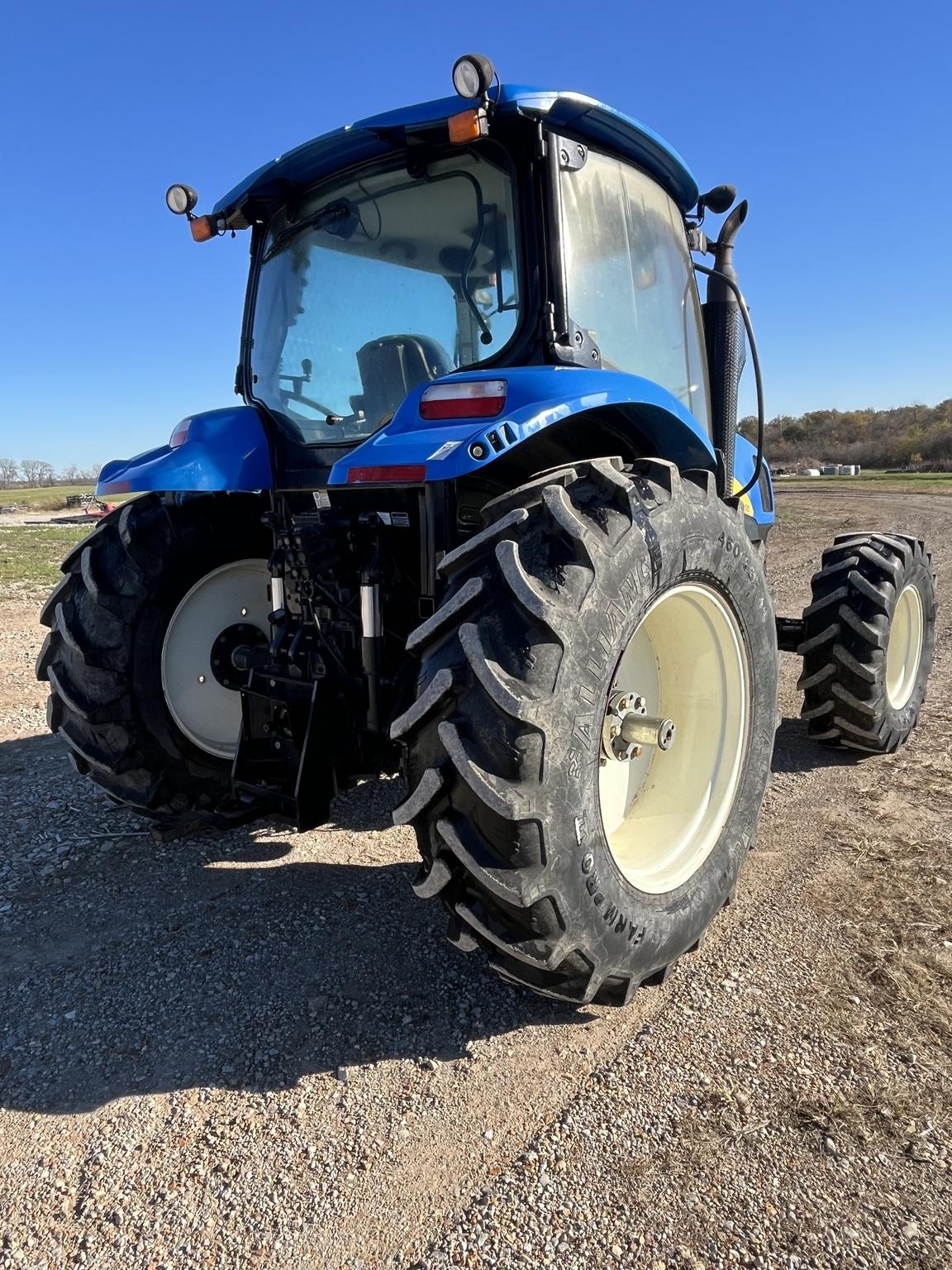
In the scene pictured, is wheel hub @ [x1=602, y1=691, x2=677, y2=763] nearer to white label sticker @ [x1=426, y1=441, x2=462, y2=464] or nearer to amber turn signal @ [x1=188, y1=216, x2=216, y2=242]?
white label sticker @ [x1=426, y1=441, x2=462, y2=464]

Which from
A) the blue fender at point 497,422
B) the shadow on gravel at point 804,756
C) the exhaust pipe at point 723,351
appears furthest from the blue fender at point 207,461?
the shadow on gravel at point 804,756

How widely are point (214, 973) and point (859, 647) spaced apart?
3.01 metres

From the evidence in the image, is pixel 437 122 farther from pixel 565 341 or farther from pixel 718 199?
pixel 718 199

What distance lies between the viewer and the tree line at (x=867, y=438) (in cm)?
4494

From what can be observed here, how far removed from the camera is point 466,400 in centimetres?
205

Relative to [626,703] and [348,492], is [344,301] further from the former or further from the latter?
[626,703]

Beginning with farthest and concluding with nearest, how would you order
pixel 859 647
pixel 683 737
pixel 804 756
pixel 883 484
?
pixel 883 484, pixel 804 756, pixel 859 647, pixel 683 737

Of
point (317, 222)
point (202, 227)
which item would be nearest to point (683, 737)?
point (317, 222)

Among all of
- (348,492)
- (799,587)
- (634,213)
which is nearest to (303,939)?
(348,492)

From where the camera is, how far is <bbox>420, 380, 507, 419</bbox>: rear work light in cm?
203

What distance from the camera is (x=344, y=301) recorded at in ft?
9.45

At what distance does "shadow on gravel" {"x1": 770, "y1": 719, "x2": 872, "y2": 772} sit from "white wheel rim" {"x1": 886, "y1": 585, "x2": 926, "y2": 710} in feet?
1.26

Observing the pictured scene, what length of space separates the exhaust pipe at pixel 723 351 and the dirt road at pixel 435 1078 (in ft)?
5.54

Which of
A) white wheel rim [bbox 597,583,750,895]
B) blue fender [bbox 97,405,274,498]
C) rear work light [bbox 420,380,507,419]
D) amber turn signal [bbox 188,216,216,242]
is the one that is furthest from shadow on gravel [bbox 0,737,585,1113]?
amber turn signal [bbox 188,216,216,242]
